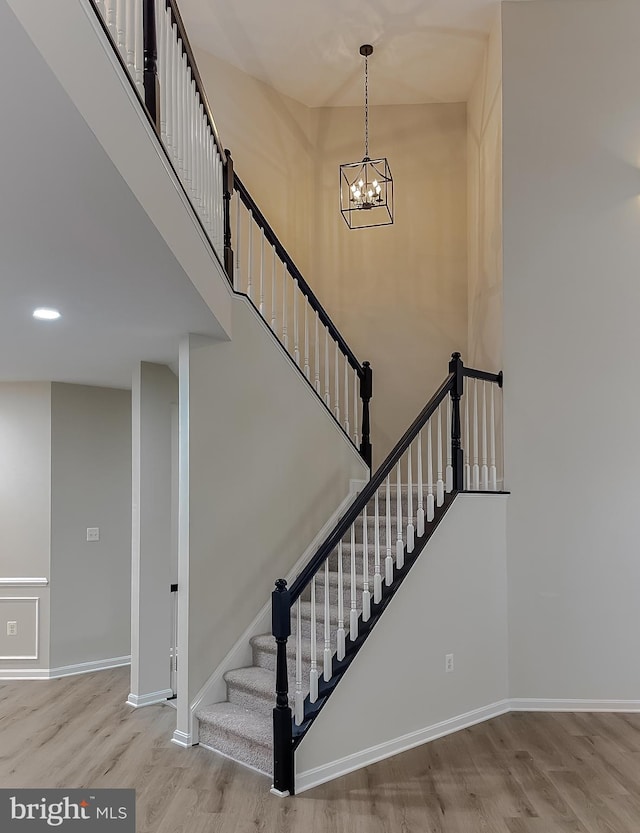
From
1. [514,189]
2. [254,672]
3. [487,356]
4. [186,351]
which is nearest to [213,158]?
[186,351]

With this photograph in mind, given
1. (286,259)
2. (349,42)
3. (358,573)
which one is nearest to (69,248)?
(286,259)

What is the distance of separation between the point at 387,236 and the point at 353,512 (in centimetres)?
372

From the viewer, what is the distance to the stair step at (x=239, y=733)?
388 centimetres

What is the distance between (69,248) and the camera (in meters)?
2.75

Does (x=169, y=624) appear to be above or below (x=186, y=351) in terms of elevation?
below

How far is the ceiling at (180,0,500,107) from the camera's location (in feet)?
18.1

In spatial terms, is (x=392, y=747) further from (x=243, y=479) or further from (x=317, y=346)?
(x=317, y=346)

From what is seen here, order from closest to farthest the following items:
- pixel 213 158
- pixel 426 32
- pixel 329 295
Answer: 1. pixel 213 158
2. pixel 426 32
3. pixel 329 295

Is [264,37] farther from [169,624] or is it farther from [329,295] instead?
[169,624]

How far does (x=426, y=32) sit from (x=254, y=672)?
5114 mm

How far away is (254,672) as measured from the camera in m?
4.51

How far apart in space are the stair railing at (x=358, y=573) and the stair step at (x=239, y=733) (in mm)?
265

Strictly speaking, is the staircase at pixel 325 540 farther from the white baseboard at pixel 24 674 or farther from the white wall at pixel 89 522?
the white baseboard at pixel 24 674

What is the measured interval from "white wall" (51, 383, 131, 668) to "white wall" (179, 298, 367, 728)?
2.14 m
